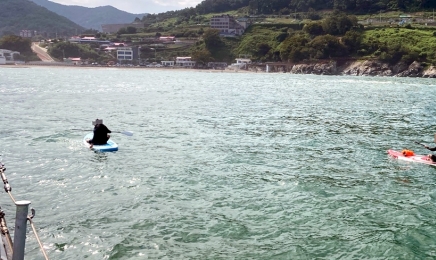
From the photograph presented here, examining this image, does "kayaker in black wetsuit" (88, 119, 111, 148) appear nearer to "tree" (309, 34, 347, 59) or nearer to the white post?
the white post

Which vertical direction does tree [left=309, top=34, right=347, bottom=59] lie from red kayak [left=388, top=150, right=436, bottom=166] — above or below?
above

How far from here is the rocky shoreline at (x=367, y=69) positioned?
470 feet

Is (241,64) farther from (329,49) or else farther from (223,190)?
(223,190)

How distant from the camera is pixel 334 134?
34.3 meters

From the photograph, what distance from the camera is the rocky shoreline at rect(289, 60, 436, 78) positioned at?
470ft

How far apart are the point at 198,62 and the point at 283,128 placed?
16168 cm

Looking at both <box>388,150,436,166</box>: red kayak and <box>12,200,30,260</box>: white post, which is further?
<box>388,150,436,166</box>: red kayak

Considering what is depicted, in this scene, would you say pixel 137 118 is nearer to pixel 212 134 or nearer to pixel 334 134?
pixel 212 134

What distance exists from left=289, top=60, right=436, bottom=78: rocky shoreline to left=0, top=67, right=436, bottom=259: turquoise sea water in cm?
11628

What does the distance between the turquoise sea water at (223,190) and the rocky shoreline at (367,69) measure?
116 m

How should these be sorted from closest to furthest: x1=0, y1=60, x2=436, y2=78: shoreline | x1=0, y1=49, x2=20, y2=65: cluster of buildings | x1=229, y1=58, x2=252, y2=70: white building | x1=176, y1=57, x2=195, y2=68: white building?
x1=0, y1=60, x2=436, y2=78: shoreline < x1=229, y1=58, x2=252, y2=70: white building < x1=0, y1=49, x2=20, y2=65: cluster of buildings < x1=176, y1=57, x2=195, y2=68: white building

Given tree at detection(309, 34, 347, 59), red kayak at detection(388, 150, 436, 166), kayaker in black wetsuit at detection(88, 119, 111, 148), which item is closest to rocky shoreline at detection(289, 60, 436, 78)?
tree at detection(309, 34, 347, 59)

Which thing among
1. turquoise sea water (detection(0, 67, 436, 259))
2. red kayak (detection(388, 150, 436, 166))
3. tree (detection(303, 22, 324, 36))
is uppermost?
tree (detection(303, 22, 324, 36))

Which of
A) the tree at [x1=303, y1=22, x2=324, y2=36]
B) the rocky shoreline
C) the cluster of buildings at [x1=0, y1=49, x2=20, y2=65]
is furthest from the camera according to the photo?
the tree at [x1=303, y1=22, x2=324, y2=36]
